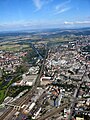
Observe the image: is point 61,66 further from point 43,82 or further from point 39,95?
point 39,95

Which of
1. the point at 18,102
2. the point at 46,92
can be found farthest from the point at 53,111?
the point at 46,92

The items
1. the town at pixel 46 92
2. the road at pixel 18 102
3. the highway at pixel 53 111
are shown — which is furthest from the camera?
the town at pixel 46 92

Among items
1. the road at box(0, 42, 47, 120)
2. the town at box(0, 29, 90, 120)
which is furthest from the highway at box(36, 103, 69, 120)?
the road at box(0, 42, 47, 120)

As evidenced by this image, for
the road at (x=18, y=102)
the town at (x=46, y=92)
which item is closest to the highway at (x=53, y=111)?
the town at (x=46, y=92)

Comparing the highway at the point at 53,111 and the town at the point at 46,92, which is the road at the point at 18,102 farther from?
the highway at the point at 53,111

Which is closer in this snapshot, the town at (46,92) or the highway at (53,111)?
the highway at (53,111)

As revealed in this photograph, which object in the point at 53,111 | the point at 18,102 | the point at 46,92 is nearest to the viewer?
the point at 53,111

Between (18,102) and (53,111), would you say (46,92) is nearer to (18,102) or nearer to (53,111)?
(18,102)

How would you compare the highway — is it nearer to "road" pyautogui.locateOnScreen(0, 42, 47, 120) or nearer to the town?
the town

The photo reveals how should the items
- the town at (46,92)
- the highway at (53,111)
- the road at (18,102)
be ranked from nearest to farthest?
the highway at (53,111) → the road at (18,102) → the town at (46,92)

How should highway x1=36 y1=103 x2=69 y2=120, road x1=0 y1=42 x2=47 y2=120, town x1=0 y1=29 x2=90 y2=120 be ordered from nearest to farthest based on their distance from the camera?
highway x1=36 y1=103 x2=69 y2=120, road x1=0 y1=42 x2=47 y2=120, town x1=0 y1=29 x2=90 y2=120

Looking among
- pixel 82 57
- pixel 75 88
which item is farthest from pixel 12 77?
pixel 82 57

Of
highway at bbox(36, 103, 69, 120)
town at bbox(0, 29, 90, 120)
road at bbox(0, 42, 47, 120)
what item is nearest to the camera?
highway at bbox(36, 103, 69, 120)
